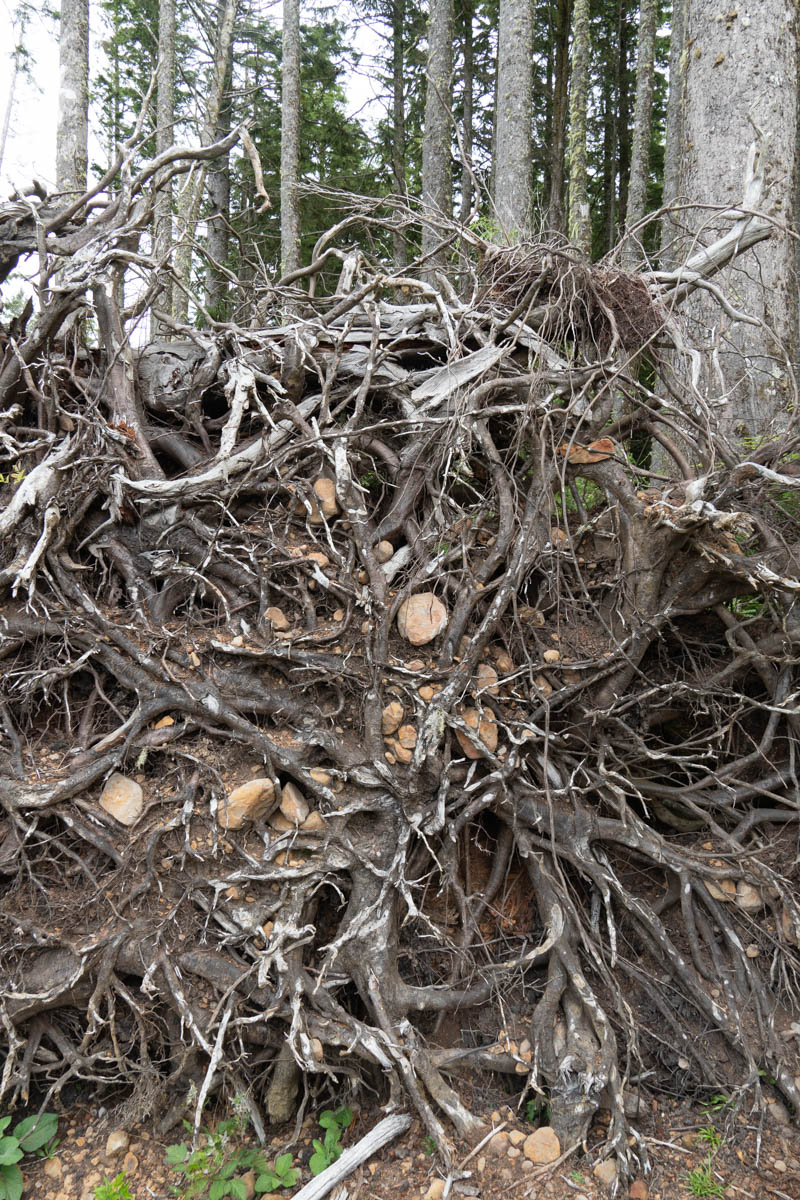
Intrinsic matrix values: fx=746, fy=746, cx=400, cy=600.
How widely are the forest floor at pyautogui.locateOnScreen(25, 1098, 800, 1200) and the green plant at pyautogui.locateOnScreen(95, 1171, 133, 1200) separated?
0.34ft

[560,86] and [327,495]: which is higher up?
[560,86]

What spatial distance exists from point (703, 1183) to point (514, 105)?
8.09m

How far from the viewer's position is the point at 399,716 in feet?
10.6

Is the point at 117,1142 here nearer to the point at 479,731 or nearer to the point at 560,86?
the point at 479,731

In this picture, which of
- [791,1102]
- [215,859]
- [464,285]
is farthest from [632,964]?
[464,285]

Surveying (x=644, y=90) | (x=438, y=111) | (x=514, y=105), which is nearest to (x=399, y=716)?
(x=514, y=105)

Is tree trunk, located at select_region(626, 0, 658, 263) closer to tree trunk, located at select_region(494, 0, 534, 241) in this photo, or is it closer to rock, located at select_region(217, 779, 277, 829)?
tree trunk, located at select_region(494, 0, 534, 241)

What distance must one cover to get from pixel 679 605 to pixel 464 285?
2222 mm

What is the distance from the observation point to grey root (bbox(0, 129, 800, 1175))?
2.97 meters

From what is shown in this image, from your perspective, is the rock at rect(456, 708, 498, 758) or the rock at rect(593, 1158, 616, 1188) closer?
the rock at rect(593, 1158, 616, 1188)

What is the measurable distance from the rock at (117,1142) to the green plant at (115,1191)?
0.59ft

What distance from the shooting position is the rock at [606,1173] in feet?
8.58

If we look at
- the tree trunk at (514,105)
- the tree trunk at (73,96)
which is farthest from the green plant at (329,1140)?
the tree trunk at (73,96)

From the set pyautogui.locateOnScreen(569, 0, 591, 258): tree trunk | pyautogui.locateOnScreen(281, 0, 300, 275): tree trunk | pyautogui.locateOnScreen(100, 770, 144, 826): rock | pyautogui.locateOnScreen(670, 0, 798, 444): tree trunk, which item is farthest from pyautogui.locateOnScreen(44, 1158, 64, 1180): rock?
pyautogui.locateOnScreen(569, 0, 591, 258): tree trunk
